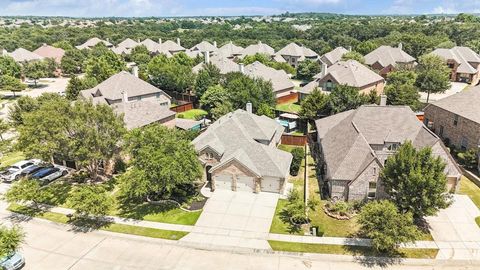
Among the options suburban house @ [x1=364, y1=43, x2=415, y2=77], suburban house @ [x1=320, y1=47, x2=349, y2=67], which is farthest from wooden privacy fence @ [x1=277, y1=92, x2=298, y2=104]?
suburban house @ [x1=320, y1=47, x2=349, y2=67]

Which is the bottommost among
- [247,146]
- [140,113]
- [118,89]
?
[247,146]

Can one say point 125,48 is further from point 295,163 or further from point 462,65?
point 295,163

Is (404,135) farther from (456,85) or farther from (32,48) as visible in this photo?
(32,48)

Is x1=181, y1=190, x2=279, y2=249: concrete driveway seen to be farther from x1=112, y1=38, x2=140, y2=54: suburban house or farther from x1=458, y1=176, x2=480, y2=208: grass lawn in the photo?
x1=112, y1=38, x2=140, y2=54: suburban house

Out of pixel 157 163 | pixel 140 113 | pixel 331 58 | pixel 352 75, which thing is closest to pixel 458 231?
pixel 157 163

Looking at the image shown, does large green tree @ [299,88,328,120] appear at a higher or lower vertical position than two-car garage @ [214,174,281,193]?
higher

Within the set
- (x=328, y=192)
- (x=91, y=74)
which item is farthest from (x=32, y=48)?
(x=328, y=192)
